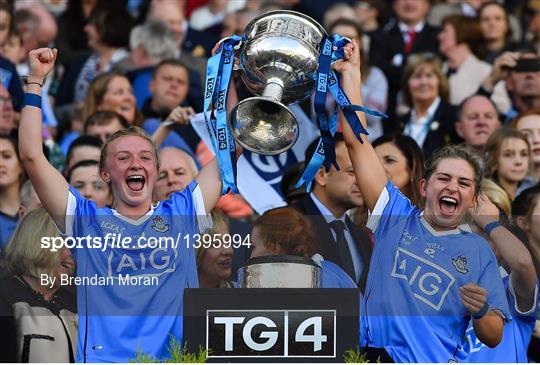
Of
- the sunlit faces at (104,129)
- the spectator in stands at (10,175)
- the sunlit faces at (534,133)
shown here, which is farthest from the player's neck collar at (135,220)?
the sunlit faces at (534,133)

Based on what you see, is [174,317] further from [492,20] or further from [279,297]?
[492,20]

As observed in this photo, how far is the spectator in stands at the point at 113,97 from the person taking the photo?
9664mm

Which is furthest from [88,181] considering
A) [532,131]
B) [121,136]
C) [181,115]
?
[532,131]

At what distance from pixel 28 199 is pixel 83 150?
24.1 inches

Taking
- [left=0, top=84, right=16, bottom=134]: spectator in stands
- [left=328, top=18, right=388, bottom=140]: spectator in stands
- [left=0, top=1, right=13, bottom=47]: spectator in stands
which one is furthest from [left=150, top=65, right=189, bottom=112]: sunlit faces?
[left=0, top=1, right=13, bottom=47]: spectator in stands

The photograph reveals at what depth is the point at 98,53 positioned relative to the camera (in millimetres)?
11188

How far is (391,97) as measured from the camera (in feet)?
34.3

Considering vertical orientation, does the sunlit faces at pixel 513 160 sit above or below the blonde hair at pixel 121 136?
above

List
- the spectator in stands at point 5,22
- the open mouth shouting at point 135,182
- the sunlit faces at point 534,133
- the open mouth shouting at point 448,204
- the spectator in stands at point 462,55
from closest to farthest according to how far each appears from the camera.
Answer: the open mouth shouting at point 448,204 < the open mouth shouting at point 135,182 < the sunlit faces at point 534,133 < the spectator in stands at point 5,22 < the spectator in stands at point 462,55

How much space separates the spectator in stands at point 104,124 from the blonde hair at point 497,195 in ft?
7.95

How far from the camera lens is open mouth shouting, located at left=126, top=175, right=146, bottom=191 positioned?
6738 millimetres

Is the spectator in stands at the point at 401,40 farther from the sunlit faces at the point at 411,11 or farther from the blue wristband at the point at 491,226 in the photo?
the blue wristband at the point at 491,226

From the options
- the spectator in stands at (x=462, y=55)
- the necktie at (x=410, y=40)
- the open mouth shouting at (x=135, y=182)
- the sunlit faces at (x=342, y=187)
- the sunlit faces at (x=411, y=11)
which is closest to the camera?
the open mouth shouting at (x=135, y=182)

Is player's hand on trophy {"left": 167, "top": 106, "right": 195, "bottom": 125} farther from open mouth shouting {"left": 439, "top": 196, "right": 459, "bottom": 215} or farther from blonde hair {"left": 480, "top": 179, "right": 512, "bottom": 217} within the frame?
open mouth shouting {"left": 439, "top": 196, "right": 459, "bottom": 215}
